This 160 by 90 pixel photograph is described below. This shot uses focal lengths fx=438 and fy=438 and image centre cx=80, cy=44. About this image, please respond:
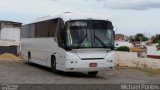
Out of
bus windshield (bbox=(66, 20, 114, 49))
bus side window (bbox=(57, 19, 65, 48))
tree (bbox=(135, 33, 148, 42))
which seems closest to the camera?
bus windshield (bbox=(66, 20, 114, 49))

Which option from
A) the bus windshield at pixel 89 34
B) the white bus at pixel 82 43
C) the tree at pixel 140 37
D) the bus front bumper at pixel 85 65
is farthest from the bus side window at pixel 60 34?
the tree at pixel 140 37

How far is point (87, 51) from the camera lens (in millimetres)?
20922

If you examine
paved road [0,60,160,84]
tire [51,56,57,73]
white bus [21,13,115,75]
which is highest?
white bus [21,13,115,75]

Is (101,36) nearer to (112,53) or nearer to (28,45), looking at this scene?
(112,53)

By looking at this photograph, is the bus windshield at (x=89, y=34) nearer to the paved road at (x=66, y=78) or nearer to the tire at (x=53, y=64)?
the paved road at (x=66, y=78)

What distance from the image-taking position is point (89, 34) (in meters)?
21.3

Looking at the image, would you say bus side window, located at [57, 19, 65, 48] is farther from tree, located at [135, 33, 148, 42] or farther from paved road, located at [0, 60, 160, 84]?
tree, located at [135, 33, 148, 42]

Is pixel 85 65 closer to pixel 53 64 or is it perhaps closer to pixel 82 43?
pixel 82 43

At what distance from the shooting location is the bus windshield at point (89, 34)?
69.0 ft

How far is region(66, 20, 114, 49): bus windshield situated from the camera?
2103 cm

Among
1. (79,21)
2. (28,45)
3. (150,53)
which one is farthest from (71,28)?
(150,53)

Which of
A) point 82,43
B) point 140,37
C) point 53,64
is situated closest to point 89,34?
point 82,43

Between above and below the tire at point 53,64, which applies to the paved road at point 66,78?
below

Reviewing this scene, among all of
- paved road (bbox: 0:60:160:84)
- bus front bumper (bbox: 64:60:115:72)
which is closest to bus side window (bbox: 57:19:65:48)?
bus front bumper (bbox: 64:60:115:72)
